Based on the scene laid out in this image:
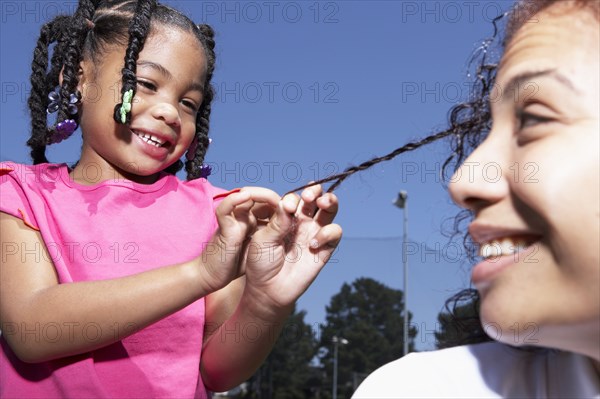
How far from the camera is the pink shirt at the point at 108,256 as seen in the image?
1.85 metres

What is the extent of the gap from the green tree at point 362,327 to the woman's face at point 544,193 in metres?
43.1

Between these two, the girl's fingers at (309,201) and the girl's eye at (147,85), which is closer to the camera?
the girl's fingers at (309,201)

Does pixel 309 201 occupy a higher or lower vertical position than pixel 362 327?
lower

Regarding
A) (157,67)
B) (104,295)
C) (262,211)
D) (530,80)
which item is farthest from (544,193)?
(157,67)

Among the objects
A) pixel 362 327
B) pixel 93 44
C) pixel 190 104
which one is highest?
pixel 362 327

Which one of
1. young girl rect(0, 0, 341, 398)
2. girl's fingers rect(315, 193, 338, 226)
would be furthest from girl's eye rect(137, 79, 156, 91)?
girl's fingers rect(315, 193, 338, 226)

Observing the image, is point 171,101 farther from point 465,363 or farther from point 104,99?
point 465,363

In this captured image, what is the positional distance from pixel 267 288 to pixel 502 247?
82cm

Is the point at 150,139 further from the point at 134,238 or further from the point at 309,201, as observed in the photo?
the point at 309,201

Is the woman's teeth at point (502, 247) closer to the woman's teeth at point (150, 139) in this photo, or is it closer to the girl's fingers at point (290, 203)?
the girl's fingers at point (290, 203)

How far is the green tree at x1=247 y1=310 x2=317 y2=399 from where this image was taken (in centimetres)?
4191

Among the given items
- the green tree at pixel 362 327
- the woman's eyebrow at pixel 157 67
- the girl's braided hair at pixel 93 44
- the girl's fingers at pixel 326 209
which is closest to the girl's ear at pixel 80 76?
the girl's braided hair at pixel 93 44

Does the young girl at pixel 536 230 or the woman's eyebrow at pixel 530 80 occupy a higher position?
the woman's eyebrow at pixel 530 80

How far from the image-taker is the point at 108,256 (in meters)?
1.95
